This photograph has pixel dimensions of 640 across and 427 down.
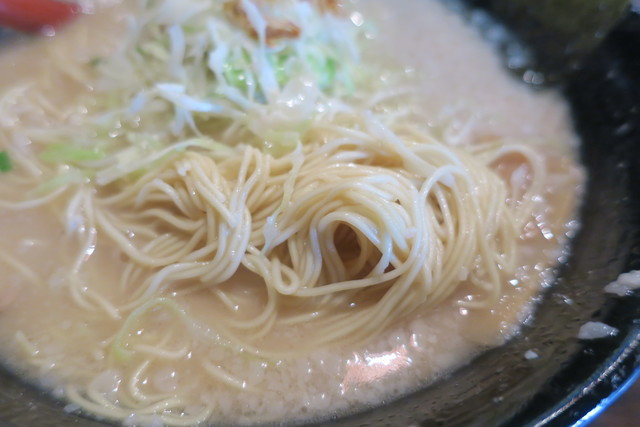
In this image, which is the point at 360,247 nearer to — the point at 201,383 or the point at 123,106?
the point at 201,383

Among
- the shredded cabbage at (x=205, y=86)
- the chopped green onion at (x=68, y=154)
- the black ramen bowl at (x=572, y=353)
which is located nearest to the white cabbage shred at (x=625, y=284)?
the black ramen bowl at (x=572, y=353)

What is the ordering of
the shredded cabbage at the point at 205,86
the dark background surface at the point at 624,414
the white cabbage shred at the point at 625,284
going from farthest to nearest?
1. the shredded cabbage at the point at 205,86
2. the dark background surface at the point at 624,414
3. the white cabbage shred at the point at 625,284

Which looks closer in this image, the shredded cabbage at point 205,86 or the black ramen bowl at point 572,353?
the black ramen bowl at point 572,353

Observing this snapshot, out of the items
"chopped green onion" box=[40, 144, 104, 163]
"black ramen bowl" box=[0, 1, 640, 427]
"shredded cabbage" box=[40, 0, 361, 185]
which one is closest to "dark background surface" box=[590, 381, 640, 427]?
"black ramen bowl" box=[0, 1, 640, 427]

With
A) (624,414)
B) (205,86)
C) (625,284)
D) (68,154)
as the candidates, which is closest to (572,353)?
(625,284)

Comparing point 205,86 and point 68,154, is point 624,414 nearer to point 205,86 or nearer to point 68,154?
point 205,86

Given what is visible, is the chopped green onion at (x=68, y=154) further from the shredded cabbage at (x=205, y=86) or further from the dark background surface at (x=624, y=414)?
the dark background surface at (x=624, y=414)

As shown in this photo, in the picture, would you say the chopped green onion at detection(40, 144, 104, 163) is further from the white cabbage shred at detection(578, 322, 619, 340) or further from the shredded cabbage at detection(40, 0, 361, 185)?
the white cabbage shred at detection(578, 322, 619, 340)

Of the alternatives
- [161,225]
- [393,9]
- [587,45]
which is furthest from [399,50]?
[161,225]
